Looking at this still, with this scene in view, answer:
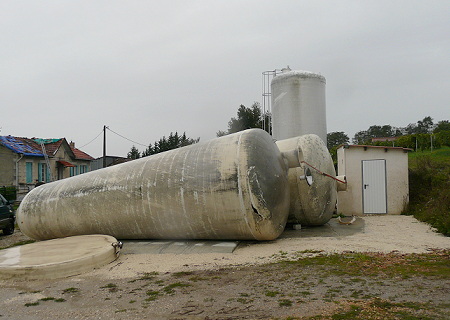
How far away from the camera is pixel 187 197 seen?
7531mm

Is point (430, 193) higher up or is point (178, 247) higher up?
point (430, 193)

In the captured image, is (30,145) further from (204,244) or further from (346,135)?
(346,135)

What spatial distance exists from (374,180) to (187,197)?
727 cm

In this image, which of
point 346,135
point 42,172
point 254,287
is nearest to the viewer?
point 254,287

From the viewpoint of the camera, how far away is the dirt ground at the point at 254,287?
3977 mm

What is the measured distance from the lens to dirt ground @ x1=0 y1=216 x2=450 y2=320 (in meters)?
3.98

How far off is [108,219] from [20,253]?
1895mm

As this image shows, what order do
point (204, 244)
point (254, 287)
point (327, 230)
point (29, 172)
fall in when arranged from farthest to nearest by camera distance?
point (29, 172)
point (327, 230)
point (204, 244)
point (254, 287)

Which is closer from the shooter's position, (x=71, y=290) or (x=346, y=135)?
(x=71, y=290)

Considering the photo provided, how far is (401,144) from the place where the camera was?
2927 centimetres

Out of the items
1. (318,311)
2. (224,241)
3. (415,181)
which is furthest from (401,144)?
(318,311)

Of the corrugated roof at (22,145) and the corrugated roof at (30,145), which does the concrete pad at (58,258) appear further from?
the corrugated roof at (30,145)

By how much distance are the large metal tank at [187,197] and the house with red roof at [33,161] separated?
57.7ft

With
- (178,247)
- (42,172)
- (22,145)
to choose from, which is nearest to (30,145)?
(22,145)
